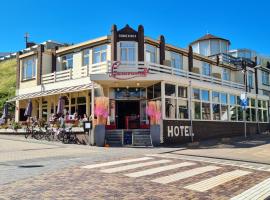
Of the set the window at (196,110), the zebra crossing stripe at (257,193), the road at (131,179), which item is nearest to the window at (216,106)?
the window at (196,110)

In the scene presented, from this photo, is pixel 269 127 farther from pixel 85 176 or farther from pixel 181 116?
pixel 85 176

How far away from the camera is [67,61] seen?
30641 millimetres

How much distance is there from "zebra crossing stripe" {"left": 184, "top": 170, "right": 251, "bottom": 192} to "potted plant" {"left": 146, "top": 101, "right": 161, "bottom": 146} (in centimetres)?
1004

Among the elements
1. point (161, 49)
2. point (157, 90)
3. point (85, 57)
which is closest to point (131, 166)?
point (157, 90)

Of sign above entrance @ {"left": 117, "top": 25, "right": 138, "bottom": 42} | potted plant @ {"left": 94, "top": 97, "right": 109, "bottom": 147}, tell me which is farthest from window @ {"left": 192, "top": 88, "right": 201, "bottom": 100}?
potted plant @ {"left": 94, "top": 97, "right": 109, "bottom": 147}

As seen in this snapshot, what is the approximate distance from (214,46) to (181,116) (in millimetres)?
Answer: 22721

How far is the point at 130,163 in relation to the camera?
12266mm

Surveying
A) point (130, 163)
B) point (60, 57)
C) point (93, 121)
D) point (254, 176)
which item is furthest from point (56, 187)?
point (60, 57)

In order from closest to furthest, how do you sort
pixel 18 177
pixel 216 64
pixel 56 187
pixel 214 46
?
pixel 56 187 → pixel 18 177 → pixel 216 64 → pixel 214 46

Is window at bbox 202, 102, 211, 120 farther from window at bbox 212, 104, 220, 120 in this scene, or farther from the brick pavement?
the brick pavement

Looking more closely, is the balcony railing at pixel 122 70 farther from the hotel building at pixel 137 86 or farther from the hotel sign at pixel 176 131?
the hotel sign at pixel 176 131

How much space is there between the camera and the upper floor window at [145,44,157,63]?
1070 inches

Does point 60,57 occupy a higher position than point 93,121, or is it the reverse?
point 60,57

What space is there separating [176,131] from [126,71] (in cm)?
525
